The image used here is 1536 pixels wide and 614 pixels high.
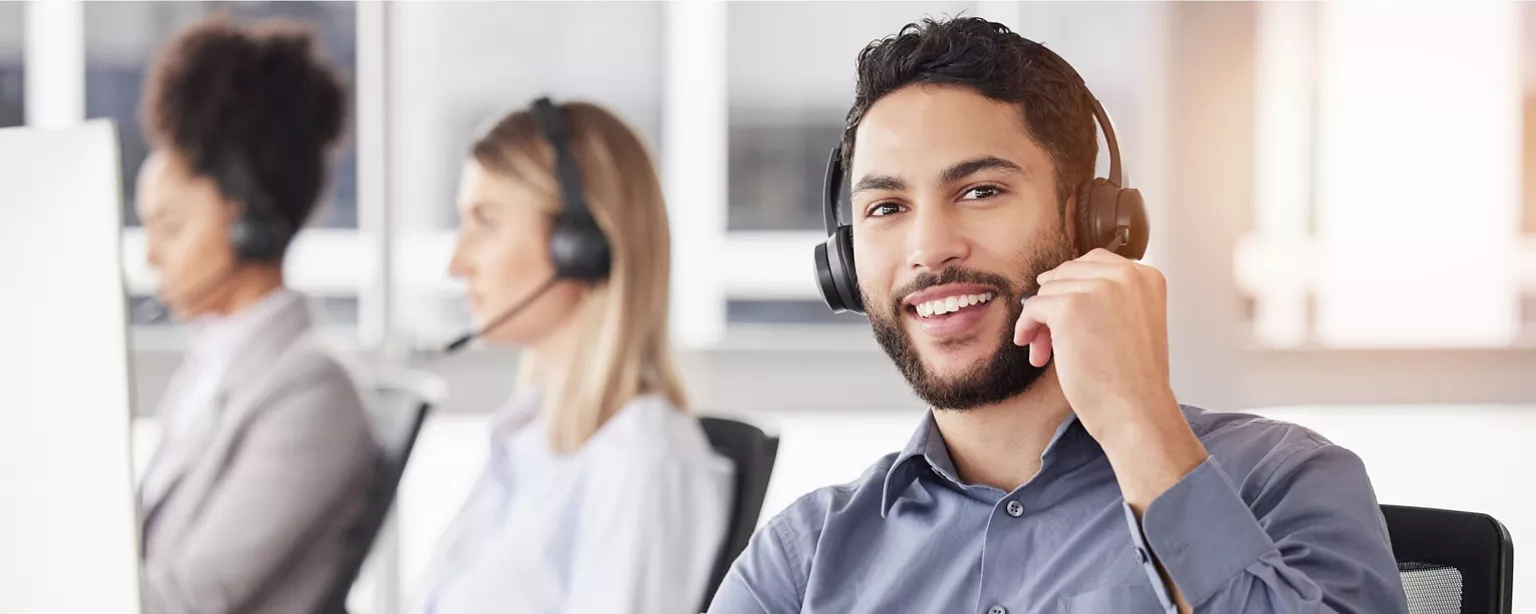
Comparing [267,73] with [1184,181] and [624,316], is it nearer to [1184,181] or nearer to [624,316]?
[624,316]

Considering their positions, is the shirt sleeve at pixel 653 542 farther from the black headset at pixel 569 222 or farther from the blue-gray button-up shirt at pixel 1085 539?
the blue-gray button-up shirt at pixel 1085 539

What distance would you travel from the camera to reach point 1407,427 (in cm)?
294

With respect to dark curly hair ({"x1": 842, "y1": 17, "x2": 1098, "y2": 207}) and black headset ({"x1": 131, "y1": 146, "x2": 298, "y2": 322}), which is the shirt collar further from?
black headset ({"x1": 131, "y1": 146, "x2": 298, "y2": 322})

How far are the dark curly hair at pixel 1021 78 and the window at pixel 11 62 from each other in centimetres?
268

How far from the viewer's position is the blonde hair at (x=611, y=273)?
2.08 m

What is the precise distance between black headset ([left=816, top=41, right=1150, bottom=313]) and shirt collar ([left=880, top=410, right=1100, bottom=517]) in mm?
143

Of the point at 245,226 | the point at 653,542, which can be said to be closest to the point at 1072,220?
the point at 653,542

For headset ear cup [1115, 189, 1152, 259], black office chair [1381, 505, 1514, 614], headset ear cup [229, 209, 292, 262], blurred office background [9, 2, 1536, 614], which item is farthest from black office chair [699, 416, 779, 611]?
blurred office background [9, 2, 1536, 614]

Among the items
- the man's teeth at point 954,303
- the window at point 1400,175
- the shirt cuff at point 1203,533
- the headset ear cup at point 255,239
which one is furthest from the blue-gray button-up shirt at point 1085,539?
the window at point 1400,175

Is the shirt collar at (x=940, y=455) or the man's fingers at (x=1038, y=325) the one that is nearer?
the man's fingers at (x=1038, y=325)

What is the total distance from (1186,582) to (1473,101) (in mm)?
2464

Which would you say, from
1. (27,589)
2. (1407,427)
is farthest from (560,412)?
(1407,427)

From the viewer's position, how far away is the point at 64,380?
59cm

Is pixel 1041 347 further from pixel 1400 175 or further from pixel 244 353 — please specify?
pixel 1400 175
